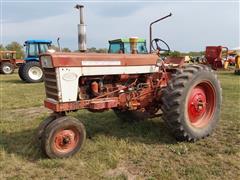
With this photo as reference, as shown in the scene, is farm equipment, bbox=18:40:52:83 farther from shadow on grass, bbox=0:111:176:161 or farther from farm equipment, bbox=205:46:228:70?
shadow on grass, bbox=0:111:176:161

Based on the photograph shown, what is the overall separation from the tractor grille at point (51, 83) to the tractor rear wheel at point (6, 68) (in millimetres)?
18636

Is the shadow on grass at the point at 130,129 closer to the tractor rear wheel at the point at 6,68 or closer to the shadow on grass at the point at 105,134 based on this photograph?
the shadow on grass at the point at 105,134

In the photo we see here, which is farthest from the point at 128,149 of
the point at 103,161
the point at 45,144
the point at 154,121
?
the point at 154,121

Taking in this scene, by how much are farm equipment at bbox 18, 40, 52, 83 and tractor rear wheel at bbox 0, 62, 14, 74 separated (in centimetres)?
495

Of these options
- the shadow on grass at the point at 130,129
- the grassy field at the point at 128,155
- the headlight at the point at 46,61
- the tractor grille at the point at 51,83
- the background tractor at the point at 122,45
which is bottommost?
the grassy field at the point at 128,155

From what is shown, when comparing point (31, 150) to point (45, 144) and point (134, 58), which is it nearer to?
point (45, 144)

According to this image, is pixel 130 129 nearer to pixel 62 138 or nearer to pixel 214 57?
pixel 62 138

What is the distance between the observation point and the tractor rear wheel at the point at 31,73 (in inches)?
634

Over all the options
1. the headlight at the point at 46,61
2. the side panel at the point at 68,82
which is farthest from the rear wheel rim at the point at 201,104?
the headlight at the point at 46,61

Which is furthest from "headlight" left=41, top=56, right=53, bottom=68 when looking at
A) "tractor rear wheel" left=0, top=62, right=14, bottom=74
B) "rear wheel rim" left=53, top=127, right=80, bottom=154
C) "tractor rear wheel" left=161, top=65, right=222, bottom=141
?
"tractor rear wheel" left=0, top=62, right=14, bottom=74

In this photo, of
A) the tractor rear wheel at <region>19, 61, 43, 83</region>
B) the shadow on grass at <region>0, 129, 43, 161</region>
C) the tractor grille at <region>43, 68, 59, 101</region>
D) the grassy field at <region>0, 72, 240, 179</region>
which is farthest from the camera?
the tractor rear wheel at <region>19, 61, 43, 83</region>

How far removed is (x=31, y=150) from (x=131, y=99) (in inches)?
66.6

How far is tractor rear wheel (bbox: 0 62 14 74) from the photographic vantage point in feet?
71.9

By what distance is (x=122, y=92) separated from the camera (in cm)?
496
